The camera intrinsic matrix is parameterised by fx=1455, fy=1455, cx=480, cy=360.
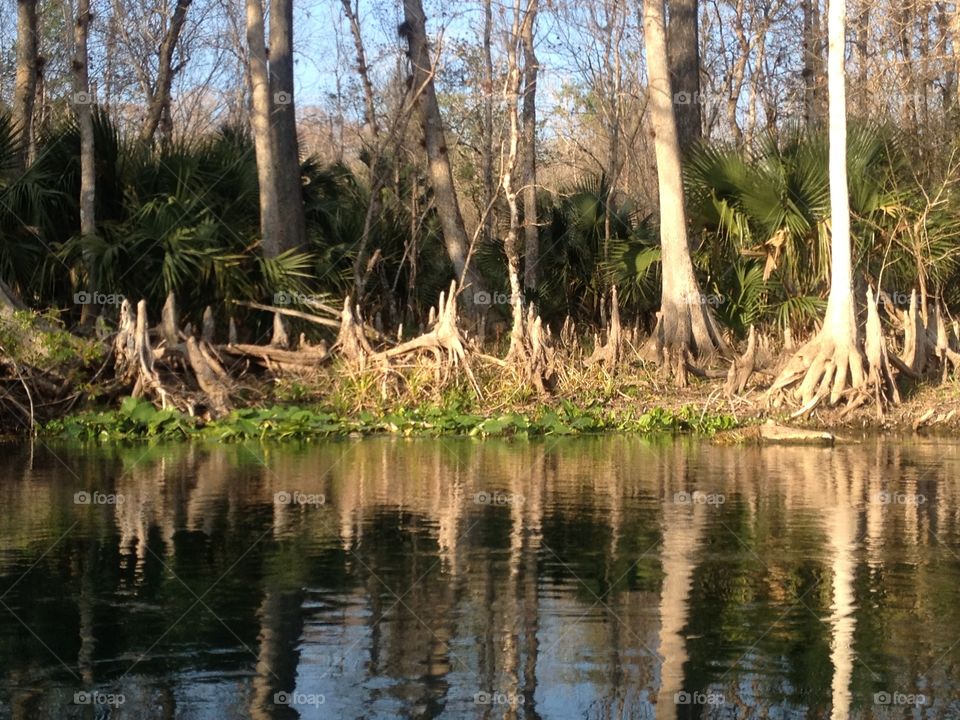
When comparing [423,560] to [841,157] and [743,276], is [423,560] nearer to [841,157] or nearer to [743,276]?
[841,157]

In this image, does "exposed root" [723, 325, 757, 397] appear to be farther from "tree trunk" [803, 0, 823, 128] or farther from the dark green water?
"tree trunk" [803, 0, 823, 128]

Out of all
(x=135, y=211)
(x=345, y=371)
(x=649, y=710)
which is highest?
(x=135, y=211)

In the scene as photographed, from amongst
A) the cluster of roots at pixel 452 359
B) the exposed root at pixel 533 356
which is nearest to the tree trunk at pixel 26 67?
the cluster of roots at pixel 452 359

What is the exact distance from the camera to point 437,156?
2580 cm

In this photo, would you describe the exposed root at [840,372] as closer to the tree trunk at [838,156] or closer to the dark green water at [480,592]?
the tree trunk at [838,156]

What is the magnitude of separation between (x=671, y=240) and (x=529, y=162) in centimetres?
702

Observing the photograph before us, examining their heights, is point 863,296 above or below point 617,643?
above

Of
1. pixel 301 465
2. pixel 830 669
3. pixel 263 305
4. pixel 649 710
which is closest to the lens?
pixel 649 710

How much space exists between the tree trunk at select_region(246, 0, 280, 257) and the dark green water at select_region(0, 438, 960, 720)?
31.7 feet

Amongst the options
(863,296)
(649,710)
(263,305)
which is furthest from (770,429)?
(649,710)

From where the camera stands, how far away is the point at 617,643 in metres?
7.20

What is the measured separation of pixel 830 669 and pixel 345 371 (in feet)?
43.8

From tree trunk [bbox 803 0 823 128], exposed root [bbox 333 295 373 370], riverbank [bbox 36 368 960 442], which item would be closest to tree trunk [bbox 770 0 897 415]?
riverbank [bbox 36 368 960 442]

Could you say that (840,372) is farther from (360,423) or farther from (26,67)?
(26,67)
